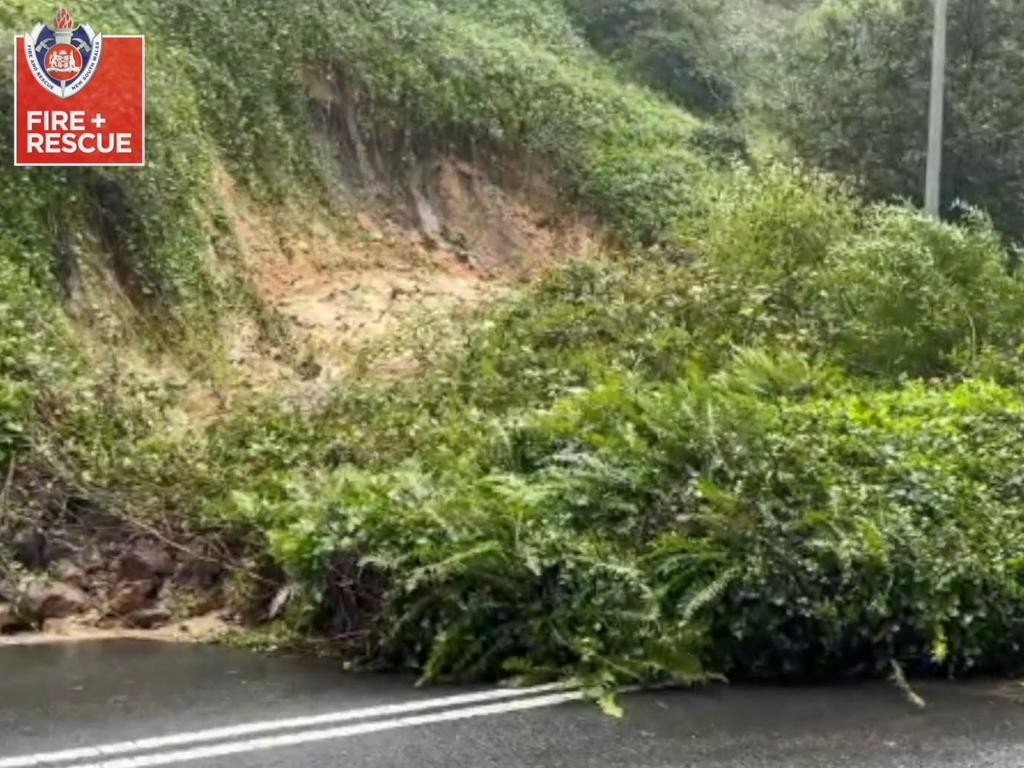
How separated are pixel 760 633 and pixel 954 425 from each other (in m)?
2.54

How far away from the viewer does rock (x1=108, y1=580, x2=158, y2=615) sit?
9828 mm

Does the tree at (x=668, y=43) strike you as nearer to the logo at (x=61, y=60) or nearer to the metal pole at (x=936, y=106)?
the metal pole at (x=936, y=106)

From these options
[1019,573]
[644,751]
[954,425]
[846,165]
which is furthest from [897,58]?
[644,751]

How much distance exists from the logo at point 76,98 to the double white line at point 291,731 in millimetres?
8456

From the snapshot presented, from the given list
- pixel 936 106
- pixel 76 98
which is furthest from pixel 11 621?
pixel 936 106

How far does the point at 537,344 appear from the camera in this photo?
1457cm

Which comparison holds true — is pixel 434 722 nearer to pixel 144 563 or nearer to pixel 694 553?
pixel 694 553

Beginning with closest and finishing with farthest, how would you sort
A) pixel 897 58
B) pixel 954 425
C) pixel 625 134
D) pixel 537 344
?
1. pixel 954 425
2. pixel 537 344
3. pixel 897 58
4. pixel 625 134

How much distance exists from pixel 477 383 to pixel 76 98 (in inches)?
184

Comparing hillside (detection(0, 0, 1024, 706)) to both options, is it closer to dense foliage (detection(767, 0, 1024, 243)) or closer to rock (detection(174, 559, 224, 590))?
rock (detection(174, 559, 224, 590))

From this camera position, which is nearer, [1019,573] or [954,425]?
[1019,573]

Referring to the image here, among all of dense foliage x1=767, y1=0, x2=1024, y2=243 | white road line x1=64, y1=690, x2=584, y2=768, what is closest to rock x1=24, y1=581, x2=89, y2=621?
white road line x1=64, y1=690, x2=584, y2=768

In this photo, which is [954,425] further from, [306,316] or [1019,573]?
[306,316]

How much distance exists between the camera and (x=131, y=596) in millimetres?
9891
